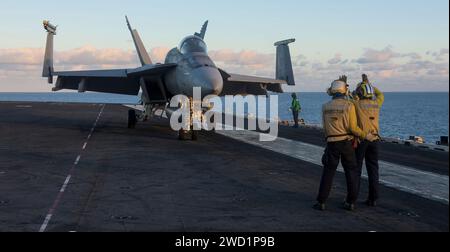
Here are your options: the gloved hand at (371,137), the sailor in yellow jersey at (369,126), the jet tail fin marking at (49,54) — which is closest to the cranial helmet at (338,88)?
the sailor in yellow jersey at (369,126)

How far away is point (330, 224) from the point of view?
25.5 ft

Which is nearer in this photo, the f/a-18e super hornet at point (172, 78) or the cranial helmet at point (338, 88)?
the cranial helmet at point (338, 88)

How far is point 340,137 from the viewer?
868 centimetres

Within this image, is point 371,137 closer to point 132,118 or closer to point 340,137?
point 340,137

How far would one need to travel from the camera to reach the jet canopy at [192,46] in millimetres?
20922

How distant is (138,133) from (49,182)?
43.5 feet

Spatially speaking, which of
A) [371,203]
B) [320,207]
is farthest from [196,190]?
[371,203]

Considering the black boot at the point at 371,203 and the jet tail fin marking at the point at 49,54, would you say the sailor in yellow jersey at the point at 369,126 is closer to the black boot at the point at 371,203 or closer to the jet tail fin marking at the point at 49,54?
the black boot at the point at 371,203

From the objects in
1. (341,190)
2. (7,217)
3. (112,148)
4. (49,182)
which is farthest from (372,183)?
(112,148)

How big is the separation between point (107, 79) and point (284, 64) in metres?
9.91

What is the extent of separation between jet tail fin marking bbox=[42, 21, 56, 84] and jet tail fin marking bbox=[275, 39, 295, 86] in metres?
12.8

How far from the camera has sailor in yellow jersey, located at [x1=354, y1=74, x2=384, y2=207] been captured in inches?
365

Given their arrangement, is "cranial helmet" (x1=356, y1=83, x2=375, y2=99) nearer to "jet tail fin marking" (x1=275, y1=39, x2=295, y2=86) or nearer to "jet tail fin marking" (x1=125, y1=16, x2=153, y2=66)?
"jet tail fin marking" (x1=275, y1=39, x2=295, y2=86)
